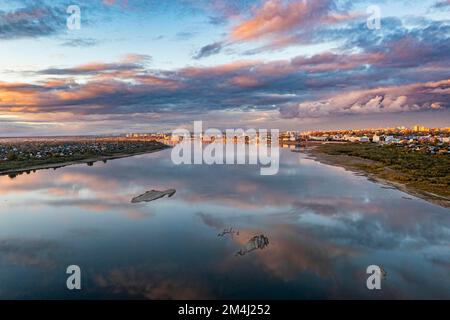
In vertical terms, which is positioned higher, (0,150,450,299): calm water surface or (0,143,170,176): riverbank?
(0,143,170,176): riverbank

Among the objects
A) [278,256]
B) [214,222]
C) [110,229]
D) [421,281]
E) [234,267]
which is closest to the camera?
[421,281]

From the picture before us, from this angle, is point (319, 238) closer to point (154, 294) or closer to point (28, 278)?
point (154, 294)

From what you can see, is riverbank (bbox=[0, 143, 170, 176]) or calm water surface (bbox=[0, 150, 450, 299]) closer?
calm water surface (bbox=[0, 150, 450, 299])

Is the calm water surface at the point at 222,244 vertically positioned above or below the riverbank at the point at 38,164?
below

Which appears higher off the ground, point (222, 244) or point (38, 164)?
point (38, 164)

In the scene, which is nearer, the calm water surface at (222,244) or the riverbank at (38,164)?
the calm water surface at (222,244)

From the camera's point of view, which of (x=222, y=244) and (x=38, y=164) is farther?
(x=38, y=164)
